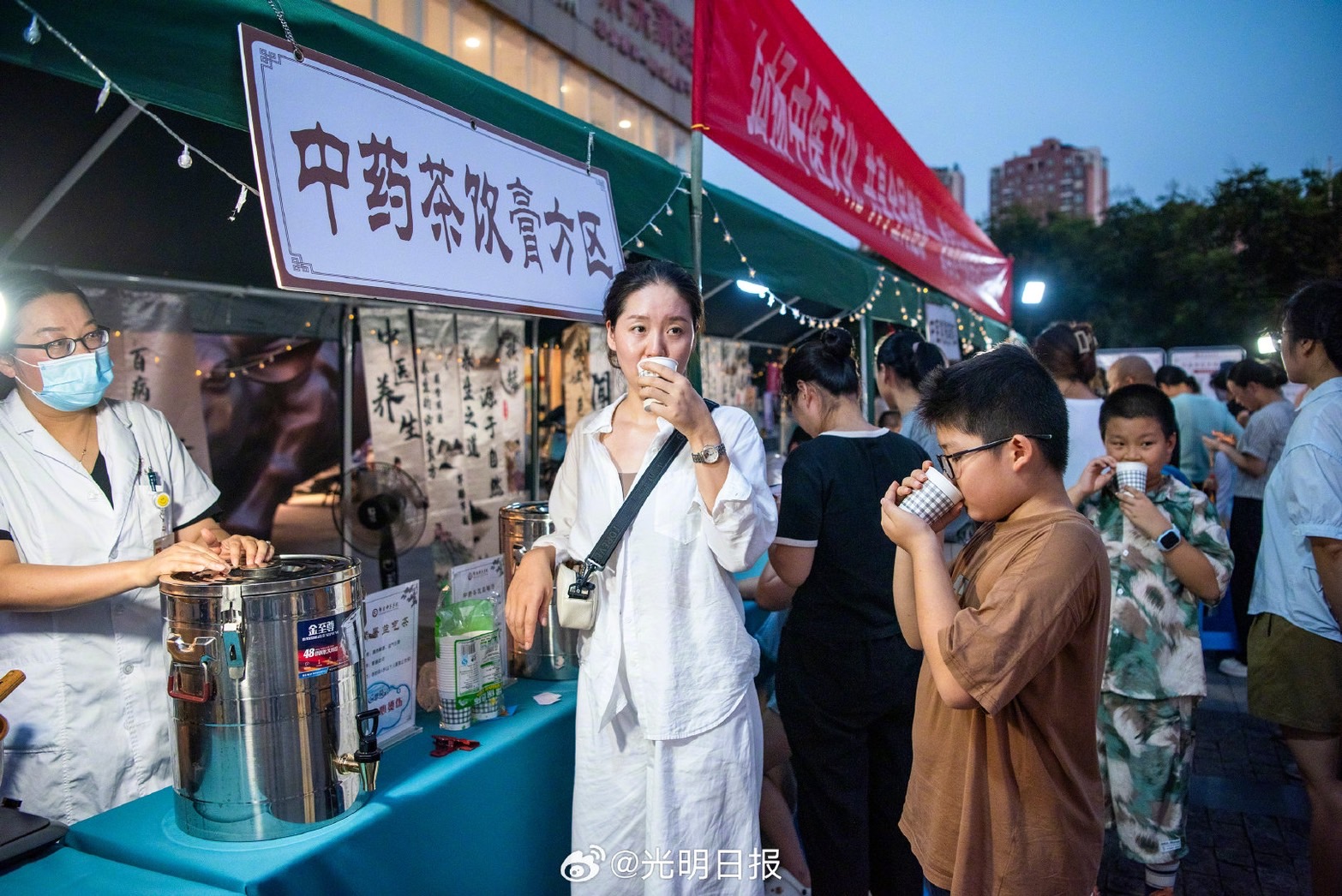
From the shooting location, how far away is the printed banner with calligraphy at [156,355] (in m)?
Answer: 4.23

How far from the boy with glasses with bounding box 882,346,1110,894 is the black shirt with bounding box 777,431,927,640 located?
778mm

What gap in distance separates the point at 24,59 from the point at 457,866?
186cm

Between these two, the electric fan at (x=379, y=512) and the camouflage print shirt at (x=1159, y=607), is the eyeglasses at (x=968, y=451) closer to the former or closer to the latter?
the camouflage print shirt at (x=1159, y=607)

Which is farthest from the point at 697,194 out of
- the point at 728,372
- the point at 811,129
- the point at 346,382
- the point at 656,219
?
the point at 728,372

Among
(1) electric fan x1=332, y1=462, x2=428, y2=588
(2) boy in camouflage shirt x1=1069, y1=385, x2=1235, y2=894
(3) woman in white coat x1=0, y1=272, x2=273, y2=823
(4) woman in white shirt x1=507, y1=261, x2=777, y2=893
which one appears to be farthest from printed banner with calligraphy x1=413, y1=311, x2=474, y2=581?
(2) boy in camouflage shirt x1=1069, y1=385, x2=1235, y2=894

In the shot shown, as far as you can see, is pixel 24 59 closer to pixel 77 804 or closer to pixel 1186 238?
pixel 77 804

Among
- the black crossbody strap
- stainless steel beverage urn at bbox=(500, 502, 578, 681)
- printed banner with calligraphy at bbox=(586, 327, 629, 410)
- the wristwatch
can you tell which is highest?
printed banner with calligraphy at bbox=(586, 327, 629, 410)

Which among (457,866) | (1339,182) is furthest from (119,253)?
(1339,182)

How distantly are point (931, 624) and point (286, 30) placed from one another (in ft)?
6.35

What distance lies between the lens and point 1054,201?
90.2 m

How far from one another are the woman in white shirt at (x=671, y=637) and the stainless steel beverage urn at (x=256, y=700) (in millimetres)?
507

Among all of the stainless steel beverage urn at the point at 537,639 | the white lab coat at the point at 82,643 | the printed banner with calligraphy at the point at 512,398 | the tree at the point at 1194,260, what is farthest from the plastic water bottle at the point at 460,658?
the tree at the point at 1194,260

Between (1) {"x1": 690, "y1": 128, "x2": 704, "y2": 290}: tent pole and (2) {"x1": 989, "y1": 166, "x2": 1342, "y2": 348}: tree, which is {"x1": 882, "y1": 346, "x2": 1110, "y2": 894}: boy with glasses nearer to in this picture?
(1) {"x1": 690, "y1": 128, "x2": 704, "y2": 290}: tent pole

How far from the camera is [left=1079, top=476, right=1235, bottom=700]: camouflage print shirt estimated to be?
270 cm
